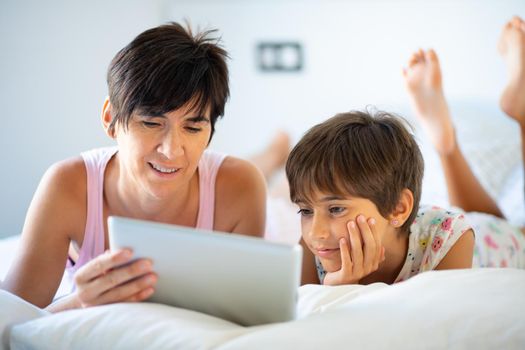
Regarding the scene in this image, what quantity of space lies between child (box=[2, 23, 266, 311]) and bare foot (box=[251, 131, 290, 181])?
128cm

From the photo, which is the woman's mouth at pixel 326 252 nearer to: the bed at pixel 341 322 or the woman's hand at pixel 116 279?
the bed at pixel 341 322

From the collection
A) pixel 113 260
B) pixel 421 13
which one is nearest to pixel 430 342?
pixel 113 260

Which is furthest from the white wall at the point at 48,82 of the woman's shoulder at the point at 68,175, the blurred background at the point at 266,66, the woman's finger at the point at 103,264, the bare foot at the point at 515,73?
the bare foot at the point at 515,73

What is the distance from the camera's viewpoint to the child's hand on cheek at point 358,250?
1215 millimetres

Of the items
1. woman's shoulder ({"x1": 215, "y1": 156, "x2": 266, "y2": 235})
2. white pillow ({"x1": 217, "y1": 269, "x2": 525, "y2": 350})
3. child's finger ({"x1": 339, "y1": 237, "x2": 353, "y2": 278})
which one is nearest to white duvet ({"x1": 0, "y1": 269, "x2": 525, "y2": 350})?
white pillow ({"x1": 217, "y1": 269, "x2": 525, "y2": 350})

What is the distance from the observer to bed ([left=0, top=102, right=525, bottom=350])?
85 cm

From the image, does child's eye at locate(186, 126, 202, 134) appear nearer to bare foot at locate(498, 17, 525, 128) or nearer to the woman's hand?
the woman's hand

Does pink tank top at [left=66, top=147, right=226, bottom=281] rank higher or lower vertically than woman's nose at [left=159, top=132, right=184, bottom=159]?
lower

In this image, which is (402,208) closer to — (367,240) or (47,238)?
(367,240)

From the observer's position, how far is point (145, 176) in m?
1.35

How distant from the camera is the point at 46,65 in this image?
2.49 meters

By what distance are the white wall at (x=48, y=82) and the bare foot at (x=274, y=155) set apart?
2.28 ft

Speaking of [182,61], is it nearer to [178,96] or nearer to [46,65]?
[178,96]

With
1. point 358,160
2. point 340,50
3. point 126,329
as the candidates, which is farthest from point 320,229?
point 340,50
